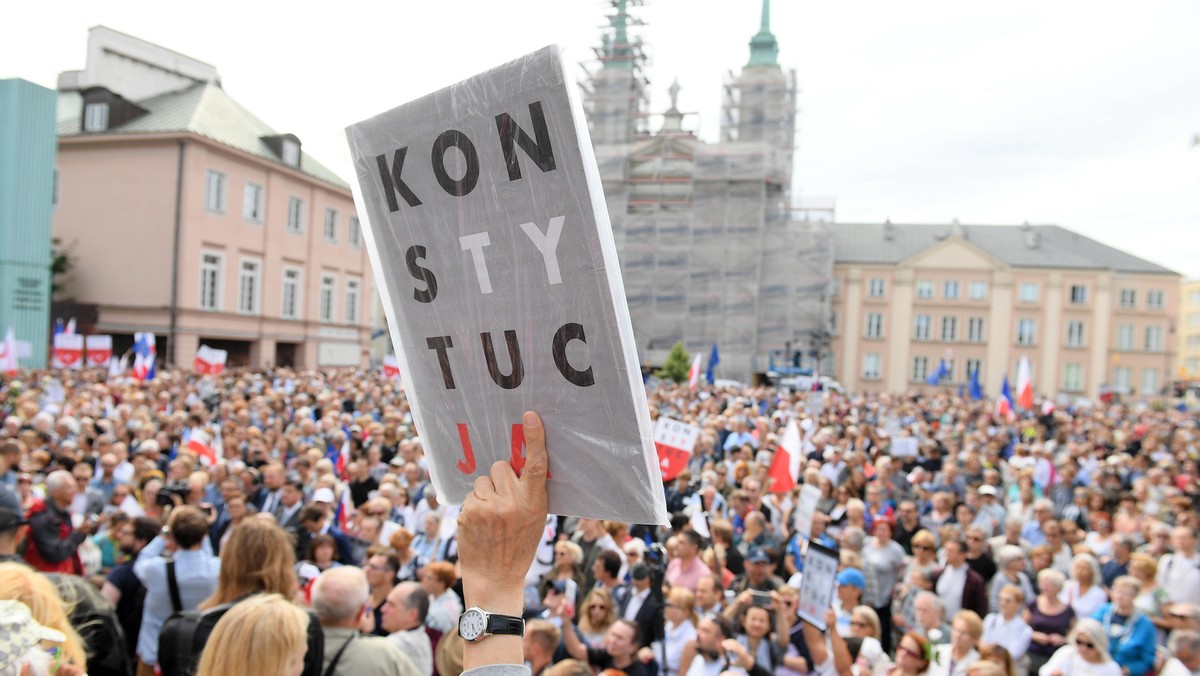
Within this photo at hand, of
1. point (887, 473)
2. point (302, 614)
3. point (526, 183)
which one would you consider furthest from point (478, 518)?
point (887, 473)

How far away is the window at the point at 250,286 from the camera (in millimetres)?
36625

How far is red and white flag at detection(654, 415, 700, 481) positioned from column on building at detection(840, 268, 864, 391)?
48.3m

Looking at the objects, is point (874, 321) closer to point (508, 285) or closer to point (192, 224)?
point (192, 224)

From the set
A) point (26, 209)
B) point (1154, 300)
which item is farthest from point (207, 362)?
point (1154, 300)

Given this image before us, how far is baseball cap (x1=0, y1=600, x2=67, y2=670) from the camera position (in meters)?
2.03

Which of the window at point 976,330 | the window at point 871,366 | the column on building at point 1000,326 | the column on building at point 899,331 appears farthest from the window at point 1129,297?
Answer: the window at point 871,366

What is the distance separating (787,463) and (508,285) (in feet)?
26.7

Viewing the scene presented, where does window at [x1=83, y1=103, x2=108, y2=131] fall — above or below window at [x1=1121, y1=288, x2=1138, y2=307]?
above

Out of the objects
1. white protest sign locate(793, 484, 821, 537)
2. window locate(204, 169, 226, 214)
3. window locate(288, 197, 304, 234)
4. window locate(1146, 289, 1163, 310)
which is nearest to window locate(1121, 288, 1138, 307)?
window locate(1146, 289, 1163, 310)

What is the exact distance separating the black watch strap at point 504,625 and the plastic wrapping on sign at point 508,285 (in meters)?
0.29

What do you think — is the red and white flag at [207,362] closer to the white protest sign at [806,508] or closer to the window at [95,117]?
the white protest sign at [806,508]

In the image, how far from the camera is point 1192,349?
111 metres

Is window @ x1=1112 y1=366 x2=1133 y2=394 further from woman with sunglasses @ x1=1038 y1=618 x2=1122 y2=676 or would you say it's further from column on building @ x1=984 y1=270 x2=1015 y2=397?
woman with sunglasses @ x1=1038 y1=618 x2=1122 y2=676

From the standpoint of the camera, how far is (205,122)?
3553 cm
